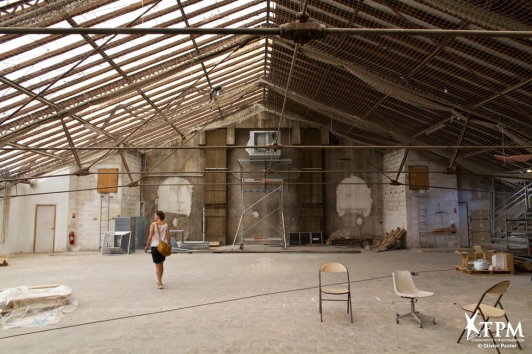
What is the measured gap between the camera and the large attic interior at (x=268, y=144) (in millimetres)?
5219

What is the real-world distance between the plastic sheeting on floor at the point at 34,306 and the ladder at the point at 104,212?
9227mm

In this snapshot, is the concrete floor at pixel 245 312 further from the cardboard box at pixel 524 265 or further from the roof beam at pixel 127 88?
the roof beam at pixel 127 88

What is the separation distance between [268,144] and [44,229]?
9964 mm

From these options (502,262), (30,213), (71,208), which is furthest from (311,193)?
(30,213)

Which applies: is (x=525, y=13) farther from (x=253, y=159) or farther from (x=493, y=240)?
(x=253, y=159)

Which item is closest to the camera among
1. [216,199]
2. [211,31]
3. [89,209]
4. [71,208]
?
[211,31]

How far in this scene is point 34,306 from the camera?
5207mm

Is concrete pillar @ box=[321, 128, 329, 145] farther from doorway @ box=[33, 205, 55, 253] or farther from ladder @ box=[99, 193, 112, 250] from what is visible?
doorway @ box=[33, 205, 55, 253]

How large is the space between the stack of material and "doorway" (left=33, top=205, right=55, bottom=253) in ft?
42.5

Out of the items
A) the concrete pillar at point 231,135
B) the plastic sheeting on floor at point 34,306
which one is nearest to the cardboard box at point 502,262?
the plastic sheeting on floor at point 34,306

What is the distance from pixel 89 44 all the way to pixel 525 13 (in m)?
7.61

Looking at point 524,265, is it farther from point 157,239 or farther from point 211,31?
point 211,31

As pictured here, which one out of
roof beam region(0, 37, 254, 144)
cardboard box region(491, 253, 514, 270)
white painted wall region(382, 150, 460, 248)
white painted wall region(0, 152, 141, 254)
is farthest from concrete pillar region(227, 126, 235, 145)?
cardboard box region(491, 253, 514, 270)

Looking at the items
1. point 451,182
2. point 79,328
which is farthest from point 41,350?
point 451,182
